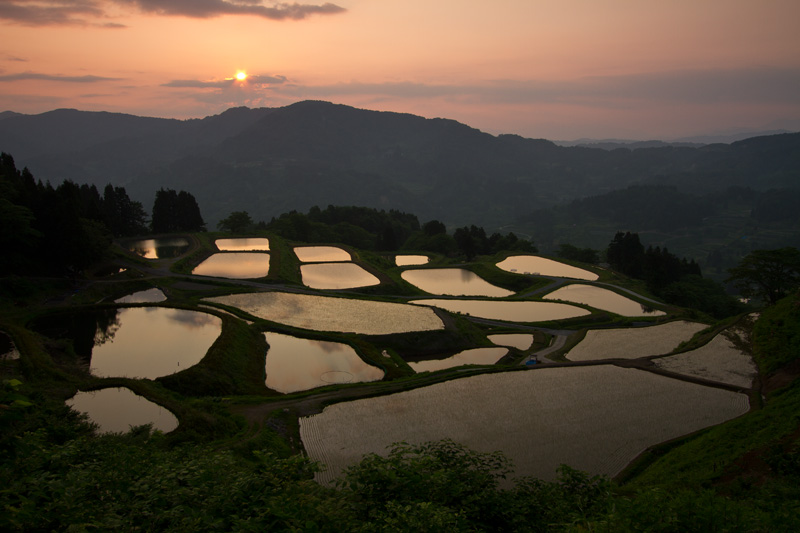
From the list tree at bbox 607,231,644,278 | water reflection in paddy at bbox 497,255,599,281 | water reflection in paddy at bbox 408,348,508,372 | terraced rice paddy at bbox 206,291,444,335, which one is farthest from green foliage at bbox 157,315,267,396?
tree at bbox 607,231,644,278

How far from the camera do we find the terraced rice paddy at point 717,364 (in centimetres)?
3081

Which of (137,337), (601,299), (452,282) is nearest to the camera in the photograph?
(137,337)

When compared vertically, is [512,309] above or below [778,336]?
below

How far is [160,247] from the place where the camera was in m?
A: 76.9

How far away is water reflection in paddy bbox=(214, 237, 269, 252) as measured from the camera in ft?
252

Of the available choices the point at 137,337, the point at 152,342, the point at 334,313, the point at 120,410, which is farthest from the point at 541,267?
the point at 120,410

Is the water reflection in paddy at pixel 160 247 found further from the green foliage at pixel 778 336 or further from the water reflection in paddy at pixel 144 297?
the green foliage at pixel 778 336

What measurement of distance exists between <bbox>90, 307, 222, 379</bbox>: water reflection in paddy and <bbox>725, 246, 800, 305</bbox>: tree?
50407mm

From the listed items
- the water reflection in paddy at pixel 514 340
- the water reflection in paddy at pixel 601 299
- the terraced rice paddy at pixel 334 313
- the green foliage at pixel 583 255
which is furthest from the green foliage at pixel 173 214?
the green foliage at pixel 583 255

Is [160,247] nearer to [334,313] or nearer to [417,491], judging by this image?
[334,313]

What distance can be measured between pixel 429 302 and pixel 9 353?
38.5 m

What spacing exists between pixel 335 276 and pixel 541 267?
119 ft

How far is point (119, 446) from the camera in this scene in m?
14.6

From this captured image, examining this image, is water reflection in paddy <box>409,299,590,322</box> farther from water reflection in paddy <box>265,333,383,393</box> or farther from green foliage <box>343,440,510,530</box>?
green foliage <box>343,440,510,530</box>
